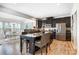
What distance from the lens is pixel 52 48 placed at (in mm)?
2201

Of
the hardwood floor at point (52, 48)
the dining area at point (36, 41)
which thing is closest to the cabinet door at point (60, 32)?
the hardwood floor at point (52, 48)

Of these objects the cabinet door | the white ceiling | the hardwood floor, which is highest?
the white ceiling

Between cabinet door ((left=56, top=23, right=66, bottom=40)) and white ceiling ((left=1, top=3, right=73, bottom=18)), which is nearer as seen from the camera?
white ceiling ((left=1, top=3, right=73, bottom=18))

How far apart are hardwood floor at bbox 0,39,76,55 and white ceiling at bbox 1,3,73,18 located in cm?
66

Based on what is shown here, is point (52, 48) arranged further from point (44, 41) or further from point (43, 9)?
point (43, 9)

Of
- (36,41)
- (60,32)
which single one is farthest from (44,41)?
(60,32)

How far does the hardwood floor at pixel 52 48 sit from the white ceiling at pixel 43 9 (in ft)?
2.17

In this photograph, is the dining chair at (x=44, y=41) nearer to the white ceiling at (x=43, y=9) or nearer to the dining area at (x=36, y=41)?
the dining area at (x=36, y=41)

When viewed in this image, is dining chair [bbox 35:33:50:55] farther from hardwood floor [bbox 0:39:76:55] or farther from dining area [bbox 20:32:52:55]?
hardwood floor [bbox 0:39:76:55]

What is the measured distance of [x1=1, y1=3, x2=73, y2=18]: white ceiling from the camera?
2092mm

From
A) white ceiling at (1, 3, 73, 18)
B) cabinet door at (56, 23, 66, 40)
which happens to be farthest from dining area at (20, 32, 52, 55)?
white ceiling at (1, 3, 73, 18)
